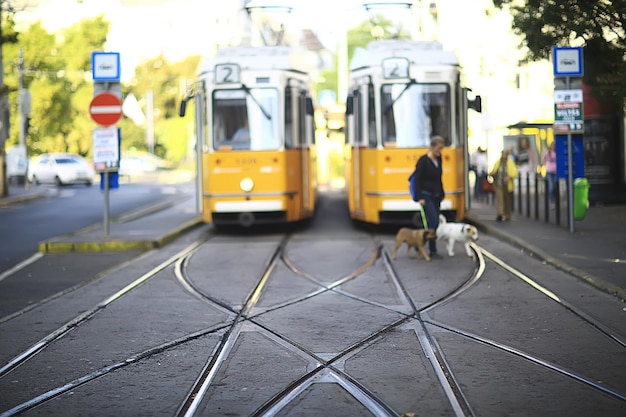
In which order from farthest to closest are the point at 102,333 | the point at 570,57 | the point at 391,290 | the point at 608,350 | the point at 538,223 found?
the point at 538,223, the point at 570,57, the point at 391,290, the point at 102,333, the point at 608,350

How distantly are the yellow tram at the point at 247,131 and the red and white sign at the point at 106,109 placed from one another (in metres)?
1.61

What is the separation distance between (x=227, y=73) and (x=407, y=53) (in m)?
3.34

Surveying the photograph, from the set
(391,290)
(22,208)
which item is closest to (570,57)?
(391,290)

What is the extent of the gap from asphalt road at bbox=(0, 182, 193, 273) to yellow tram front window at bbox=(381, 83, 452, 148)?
6.74 metres

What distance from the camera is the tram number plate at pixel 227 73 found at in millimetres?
19766

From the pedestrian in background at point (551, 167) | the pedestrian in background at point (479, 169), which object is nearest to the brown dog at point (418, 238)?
the pedestrian in background at point (551, 167)

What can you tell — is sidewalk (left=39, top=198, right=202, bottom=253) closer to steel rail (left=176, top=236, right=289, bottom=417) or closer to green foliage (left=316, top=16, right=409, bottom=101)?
green foliage (left=316, top=16, right=409, bottom=101)

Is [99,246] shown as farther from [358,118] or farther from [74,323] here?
[74,323]

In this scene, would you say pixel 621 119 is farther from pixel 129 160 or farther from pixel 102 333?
pixel 129 160

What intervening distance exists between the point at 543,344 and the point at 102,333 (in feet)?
12.4

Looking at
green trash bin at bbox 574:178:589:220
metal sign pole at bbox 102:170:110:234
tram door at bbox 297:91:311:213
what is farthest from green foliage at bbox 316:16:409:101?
metal sign pole at bbox 102:170:110:234

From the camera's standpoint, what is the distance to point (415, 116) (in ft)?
63.5

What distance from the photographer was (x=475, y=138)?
6128 cm

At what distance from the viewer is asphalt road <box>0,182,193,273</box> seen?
1930 centimetres
